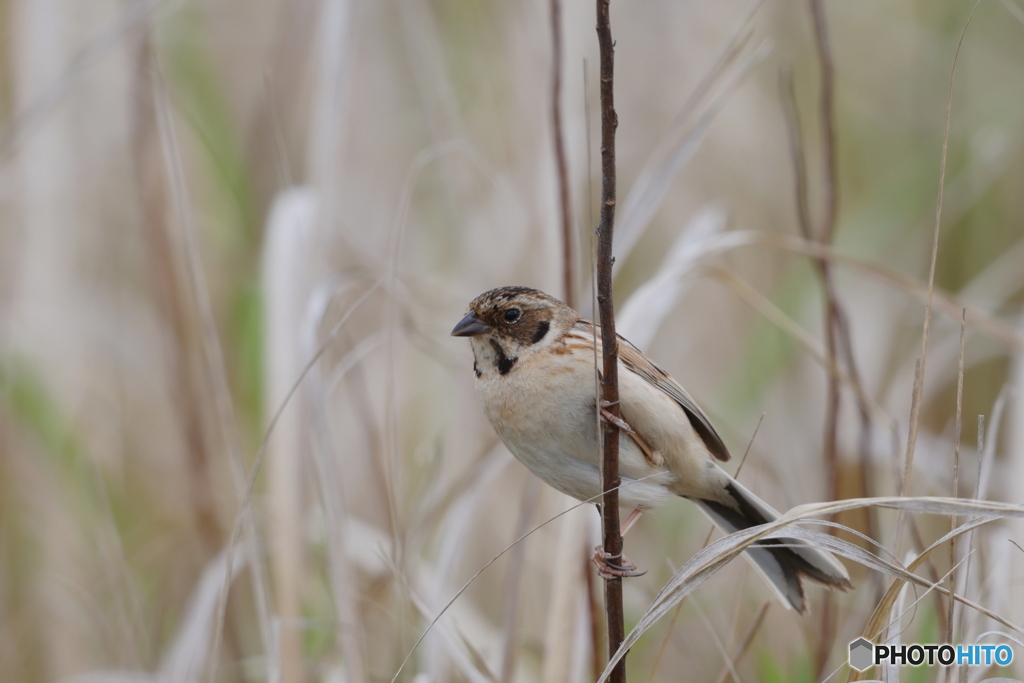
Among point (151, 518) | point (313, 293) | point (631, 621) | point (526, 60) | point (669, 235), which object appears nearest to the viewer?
point (313, 293)

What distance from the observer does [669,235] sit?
4.52m

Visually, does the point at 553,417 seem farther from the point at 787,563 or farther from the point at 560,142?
the point at 787,563

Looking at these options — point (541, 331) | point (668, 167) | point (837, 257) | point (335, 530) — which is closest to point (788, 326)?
point (837, 257)

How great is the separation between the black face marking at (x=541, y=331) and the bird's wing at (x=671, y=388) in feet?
0.37

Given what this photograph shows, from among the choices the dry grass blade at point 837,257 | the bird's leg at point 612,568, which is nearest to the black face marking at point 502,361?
the bird's leg at point 612,568

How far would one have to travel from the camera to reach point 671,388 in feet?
8.05

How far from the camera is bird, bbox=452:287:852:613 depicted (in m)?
2.08

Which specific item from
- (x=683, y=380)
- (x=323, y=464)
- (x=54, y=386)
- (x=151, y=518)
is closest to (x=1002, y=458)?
(x=683, y=380)

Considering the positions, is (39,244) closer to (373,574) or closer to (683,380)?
(373,574)

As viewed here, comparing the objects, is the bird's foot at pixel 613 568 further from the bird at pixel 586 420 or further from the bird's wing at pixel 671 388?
the bird's wing at pixel 671 388

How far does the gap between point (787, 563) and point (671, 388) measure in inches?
21.9

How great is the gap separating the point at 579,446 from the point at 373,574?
1767 mm

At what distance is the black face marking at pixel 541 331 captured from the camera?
2303 mm

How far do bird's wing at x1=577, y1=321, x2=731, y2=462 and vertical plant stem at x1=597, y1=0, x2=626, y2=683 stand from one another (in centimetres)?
57
